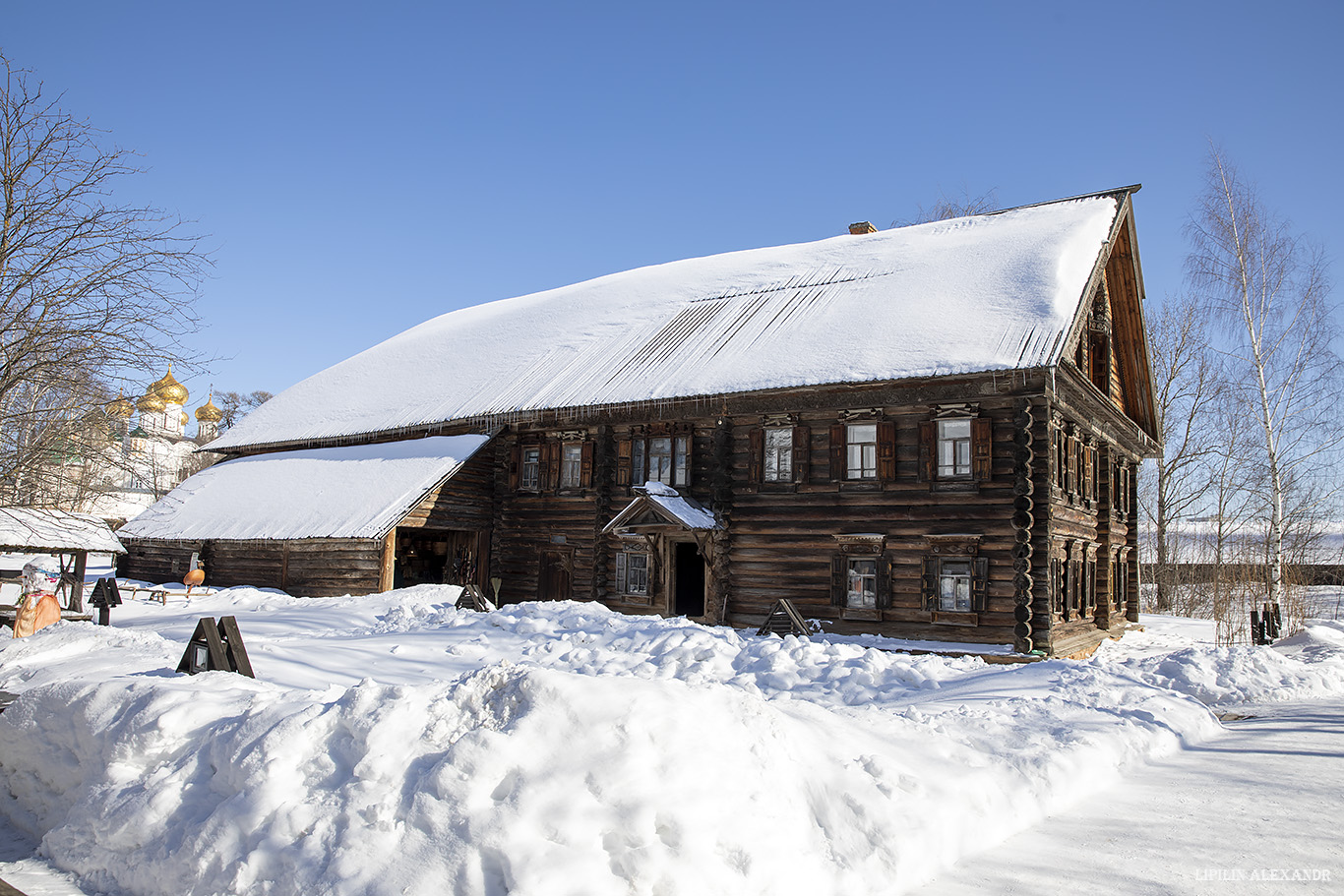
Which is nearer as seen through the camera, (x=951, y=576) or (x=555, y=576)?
(x=951, y=576)

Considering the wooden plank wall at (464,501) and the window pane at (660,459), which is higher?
the window pane at (660,459)

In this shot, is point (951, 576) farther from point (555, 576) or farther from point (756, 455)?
point (555, 576)

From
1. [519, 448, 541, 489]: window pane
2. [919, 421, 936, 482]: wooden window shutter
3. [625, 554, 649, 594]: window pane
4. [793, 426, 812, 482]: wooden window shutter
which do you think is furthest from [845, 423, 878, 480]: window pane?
[519, 448, 541, 489]: window pane

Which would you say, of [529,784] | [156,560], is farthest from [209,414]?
[529,784]

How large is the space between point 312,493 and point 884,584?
14719 mm

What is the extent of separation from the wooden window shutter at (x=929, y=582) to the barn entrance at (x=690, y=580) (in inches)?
253

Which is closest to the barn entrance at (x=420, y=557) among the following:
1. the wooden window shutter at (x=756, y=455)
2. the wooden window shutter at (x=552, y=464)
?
the wooden window shutter at (x=552, y=464)

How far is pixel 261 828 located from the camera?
4.63m

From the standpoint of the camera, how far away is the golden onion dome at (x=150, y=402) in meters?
11.0

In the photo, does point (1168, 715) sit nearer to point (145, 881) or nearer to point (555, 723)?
point (555, 723)

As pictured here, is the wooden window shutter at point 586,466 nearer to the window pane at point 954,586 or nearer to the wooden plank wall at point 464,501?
the wooden plank wall at point 464,501

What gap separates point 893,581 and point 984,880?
12.3 m

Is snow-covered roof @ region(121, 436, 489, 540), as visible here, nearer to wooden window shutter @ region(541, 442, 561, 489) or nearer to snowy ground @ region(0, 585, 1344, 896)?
wooden window shutter @ region(541, 442, 561, 489)

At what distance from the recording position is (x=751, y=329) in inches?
816
